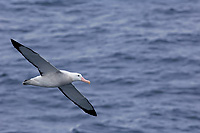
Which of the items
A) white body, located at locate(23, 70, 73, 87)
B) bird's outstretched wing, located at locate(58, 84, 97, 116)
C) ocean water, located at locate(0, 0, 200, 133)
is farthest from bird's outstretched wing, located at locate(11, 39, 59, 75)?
ocean water, located at locate(0, 0, 200, 133)

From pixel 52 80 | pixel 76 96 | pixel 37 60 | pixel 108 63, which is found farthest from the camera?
pixel 108 63

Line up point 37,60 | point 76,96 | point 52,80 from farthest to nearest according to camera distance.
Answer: point 76,96 → point 52,80 → point 37,60

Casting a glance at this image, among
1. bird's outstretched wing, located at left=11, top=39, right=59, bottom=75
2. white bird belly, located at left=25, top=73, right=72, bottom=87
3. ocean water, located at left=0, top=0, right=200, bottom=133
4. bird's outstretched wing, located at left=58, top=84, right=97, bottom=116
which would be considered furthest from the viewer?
ocean water, located at left=0, top=0, right=200, bottom=133

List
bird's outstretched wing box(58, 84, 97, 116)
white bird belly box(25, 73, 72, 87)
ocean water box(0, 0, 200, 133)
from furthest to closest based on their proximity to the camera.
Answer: ocean water box(0, 0, 200, 133), bird's outstretched wing box(58, 84, 97, 116), white bird belly box(25, 73, 72, 87)

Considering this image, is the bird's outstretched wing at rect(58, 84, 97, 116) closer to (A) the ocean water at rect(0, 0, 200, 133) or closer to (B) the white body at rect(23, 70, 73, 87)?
(B) the white body at rect(23, 70, 73, 87)

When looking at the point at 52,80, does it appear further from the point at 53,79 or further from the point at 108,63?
the point at 108,63

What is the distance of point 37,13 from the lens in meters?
37.9

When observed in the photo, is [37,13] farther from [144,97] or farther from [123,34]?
[144,97]

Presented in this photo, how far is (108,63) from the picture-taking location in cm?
2884

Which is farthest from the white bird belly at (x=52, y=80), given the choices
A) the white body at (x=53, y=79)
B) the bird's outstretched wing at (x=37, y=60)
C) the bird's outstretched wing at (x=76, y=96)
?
the bird's outstretched wing at (x=76, y=96)

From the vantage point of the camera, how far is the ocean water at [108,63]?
23875mm

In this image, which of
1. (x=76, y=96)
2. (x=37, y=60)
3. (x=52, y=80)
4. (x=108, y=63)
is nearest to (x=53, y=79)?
(x=52, y=80)

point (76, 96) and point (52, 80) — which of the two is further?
point (76, 96)

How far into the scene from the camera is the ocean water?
2388 centimetres
